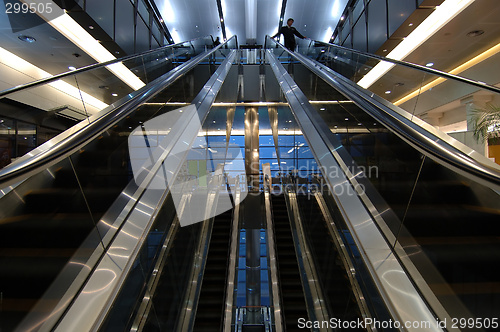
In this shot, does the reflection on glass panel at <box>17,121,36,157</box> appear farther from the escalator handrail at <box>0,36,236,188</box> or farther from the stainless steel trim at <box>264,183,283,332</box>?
the stainless steel trim at <box>264,183,283,332</box>

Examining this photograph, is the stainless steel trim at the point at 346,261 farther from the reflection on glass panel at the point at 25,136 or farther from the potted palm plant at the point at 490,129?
the reflection on glass panel at the point at 25,136

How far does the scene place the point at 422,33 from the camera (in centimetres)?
719

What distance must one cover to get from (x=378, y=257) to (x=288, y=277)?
133 inches

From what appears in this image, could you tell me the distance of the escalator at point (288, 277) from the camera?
4145 mm

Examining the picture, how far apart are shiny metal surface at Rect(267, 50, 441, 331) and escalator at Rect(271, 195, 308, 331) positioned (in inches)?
90.9

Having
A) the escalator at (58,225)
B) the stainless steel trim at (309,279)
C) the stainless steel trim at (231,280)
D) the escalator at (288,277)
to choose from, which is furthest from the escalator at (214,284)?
the escalator at (58,225)

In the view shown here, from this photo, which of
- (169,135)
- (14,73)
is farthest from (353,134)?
(14,73)

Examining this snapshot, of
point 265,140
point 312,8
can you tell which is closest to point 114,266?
point 312,8

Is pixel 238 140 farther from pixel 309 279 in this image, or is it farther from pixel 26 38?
pixel 309 279

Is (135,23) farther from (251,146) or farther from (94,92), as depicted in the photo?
(251,146)

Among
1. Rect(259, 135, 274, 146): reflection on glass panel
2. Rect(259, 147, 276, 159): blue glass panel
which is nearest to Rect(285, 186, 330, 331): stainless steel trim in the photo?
Rect(259, 147, 276, 159): blue glass panel

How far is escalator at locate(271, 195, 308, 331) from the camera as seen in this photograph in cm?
414

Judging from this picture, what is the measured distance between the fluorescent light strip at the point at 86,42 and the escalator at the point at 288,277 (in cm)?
390

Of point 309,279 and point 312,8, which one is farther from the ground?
point 312,8
